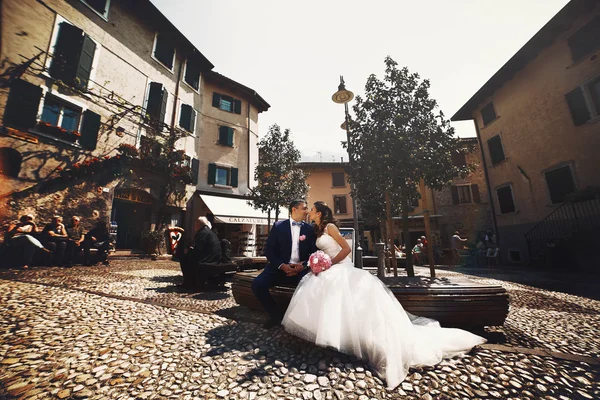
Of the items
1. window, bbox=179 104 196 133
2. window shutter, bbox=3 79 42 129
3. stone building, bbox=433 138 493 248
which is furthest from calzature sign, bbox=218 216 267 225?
stone building, bbox=433 138 493 248

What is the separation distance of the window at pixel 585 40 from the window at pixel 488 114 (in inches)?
178

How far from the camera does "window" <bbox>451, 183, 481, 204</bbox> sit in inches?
789

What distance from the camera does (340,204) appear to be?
25.7 metres

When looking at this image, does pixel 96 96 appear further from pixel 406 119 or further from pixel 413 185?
pixel 413 185

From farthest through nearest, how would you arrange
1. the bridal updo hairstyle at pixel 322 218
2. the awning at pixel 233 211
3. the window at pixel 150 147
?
the awning at pixel 233 211 < the window at pixel 150 147 < the bridal updo hairstyle at pixel 322 218

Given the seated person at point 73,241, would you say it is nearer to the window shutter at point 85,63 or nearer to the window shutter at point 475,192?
the window shutter at point 85,63

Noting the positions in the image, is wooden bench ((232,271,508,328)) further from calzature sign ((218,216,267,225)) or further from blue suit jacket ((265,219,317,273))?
calzature sign ((218,216,267,225))

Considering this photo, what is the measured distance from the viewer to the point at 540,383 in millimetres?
2023

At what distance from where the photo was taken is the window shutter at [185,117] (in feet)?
51.0

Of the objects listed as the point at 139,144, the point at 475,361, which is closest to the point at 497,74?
the point at 475,361

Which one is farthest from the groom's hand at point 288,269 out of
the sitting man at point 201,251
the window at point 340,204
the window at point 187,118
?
the window at point 340,204

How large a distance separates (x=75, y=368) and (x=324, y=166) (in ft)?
81.5

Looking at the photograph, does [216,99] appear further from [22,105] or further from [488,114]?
[488,114]

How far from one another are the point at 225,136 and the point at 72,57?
8981 millimetres
